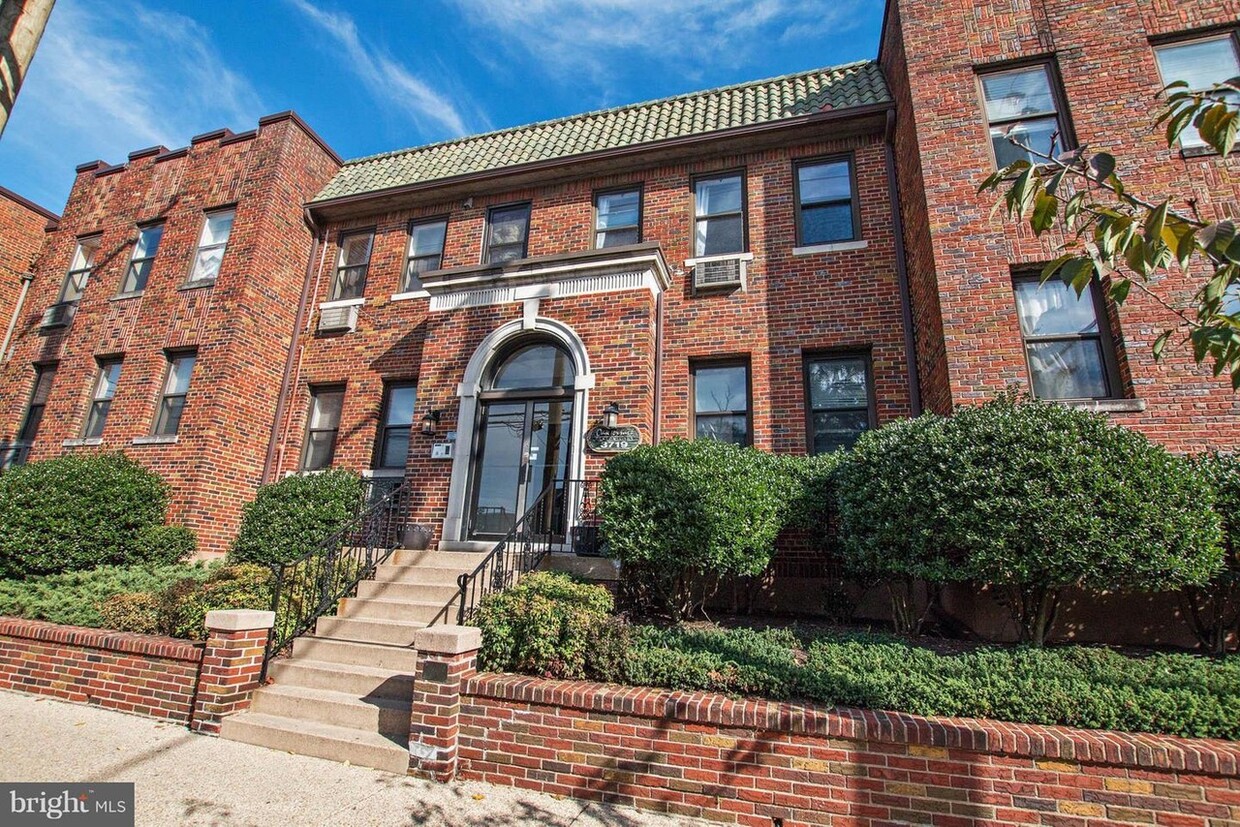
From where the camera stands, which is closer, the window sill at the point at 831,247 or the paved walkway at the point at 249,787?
the paved walkway at the point at 249,787

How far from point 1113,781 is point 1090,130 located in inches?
305

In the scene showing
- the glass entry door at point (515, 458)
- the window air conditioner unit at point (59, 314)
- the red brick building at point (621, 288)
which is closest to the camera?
the red brick building at point (621, 288)

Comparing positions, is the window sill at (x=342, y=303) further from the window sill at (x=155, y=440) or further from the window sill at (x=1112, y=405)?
the window sill at (x=1112, y=405)

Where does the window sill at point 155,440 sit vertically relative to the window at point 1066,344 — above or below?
below

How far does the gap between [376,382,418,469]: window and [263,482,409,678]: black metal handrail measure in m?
1.27

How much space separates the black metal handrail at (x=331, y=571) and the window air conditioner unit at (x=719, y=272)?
5644 mm

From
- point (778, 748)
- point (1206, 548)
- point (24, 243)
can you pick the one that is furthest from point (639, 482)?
point (24, 243)

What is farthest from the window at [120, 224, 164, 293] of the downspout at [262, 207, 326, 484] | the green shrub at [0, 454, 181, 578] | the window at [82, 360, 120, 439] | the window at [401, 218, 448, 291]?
the window at [401, 218, 448, 291]

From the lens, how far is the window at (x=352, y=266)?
12.1 metres

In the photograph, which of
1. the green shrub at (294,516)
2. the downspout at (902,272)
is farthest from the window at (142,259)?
the downspout at (902,272)

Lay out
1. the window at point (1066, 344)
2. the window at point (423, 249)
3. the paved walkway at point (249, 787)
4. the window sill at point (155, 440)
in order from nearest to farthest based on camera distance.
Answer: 1. the paved walkway at point (249, 787)
2. the window at point (1066, 344)
3. the window sill at point (155, 440)
4. the window at point (423, 249)

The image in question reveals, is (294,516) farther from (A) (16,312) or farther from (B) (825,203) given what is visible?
(A) (16,312)

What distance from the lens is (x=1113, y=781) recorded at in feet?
12.0

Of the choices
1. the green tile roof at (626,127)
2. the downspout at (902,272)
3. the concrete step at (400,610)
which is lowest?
the concrete step at (400,610)
